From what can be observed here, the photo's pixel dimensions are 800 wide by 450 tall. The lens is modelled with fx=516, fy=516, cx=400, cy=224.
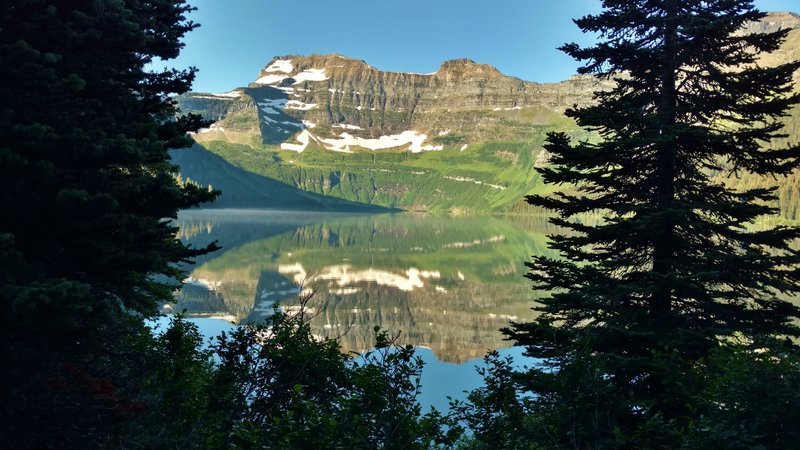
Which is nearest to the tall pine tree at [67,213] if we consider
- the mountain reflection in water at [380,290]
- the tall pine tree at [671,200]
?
the tall pine tree at [671,200]

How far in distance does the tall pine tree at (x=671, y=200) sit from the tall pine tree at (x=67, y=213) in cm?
1167

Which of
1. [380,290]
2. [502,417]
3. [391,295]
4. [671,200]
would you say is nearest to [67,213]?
[502,417]

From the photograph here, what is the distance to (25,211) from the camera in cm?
1159

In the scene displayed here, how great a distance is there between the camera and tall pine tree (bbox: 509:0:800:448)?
1584 cm

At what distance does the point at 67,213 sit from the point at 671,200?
17.5 m

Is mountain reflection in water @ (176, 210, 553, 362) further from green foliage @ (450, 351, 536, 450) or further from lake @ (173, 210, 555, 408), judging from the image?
green foliage @ (450, 351, 536, 450)

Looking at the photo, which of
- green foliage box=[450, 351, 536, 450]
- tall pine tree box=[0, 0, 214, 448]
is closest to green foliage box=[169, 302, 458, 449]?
green foliage box=[450, 351, 536, 450]

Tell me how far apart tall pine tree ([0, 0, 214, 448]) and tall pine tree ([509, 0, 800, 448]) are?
1167 cm

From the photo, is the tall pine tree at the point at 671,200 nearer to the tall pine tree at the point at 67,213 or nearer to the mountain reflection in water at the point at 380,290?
the tall pine tree at the point at 67,213

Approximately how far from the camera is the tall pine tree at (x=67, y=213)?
10.9 meters

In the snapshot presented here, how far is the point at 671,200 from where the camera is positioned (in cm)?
1722

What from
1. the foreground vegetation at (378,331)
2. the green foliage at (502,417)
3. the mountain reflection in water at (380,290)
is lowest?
the mountain reflection in water at (380,290)

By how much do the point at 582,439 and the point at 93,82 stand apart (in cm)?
1514

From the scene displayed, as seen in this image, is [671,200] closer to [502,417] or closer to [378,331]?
[502,417]
